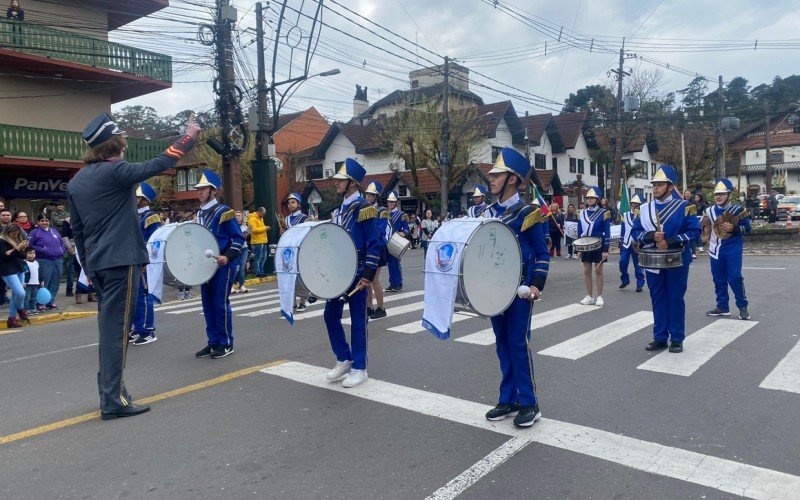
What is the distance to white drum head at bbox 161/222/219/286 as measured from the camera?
7.16 m

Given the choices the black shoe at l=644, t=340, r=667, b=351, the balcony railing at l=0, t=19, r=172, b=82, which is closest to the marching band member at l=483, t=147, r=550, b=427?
the black shoe at l=644, t=340, r=667, b=351

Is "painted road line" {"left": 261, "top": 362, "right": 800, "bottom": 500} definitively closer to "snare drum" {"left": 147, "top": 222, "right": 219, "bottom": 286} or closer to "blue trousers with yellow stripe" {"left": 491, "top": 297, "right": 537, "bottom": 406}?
"blue trousers with yellow stripe" {"left": 491, "top": 297, "right": 537, "bottom": 406}

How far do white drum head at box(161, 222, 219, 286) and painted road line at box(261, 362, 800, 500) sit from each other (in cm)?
237

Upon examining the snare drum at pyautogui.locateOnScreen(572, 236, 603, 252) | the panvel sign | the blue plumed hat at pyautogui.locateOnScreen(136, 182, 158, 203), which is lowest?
the snare drum at pyautogui.locateOnScreen(572, 236, 603, 252)

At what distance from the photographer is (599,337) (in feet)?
26.2

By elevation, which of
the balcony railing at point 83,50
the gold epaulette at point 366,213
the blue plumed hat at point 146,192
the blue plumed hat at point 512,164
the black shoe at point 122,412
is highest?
the balcony railing at point 83,50

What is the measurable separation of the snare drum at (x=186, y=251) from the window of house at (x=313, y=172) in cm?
4319

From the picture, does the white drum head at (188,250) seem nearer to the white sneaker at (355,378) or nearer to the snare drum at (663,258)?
A: the white sneaker at (355,378)

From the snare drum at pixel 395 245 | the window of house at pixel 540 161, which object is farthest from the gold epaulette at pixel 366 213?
the window of house at pixel 540 161

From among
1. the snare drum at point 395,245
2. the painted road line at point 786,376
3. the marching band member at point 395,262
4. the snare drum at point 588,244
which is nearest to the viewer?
the painted road line at point 786,376

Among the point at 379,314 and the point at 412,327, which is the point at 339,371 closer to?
the point at 412,327

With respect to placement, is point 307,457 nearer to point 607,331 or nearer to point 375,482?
point 375,482

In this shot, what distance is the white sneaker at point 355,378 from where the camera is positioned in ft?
19.0

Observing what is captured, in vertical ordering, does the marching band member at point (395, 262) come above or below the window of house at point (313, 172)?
below
